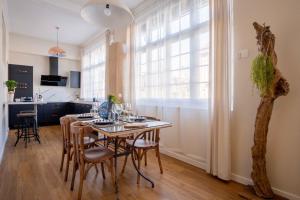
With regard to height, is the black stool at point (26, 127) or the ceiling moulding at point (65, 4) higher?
the ceiling moulding at point (65, 4)

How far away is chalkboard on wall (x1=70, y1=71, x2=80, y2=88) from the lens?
7.11 meters

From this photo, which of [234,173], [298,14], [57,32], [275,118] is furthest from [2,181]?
[57,32]

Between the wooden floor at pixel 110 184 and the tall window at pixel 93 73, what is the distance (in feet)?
11.0

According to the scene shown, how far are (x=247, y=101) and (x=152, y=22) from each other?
8.08 ft

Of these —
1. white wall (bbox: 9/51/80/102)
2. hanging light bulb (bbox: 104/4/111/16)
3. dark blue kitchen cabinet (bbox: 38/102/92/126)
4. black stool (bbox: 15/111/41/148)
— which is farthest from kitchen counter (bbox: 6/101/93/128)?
hanging light bulb (bbox: 104/4/111/16)

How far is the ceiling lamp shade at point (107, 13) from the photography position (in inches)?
71.0

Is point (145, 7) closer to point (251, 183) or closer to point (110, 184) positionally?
point (110, 184)

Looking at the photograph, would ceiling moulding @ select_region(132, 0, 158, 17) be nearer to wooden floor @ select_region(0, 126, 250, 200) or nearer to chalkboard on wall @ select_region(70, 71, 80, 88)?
wooden floor @ select_region(0, 126, 250, 200)

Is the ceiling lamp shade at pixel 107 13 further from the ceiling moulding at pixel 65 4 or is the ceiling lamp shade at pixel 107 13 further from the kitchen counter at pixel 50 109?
the kitchen counter at pixel 50 109

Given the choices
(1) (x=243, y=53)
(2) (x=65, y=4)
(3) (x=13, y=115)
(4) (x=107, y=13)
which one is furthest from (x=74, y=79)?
(1) (x=243, y=53)

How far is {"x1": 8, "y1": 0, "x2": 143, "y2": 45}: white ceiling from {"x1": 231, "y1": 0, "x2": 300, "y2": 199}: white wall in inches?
98.3

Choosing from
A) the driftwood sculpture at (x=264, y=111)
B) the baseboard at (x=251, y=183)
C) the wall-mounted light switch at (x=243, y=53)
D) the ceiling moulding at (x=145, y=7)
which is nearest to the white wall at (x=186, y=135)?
the baseboard at (x=251, y=183)

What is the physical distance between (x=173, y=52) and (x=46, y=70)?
5690 millimetres

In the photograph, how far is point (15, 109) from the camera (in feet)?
18.0
